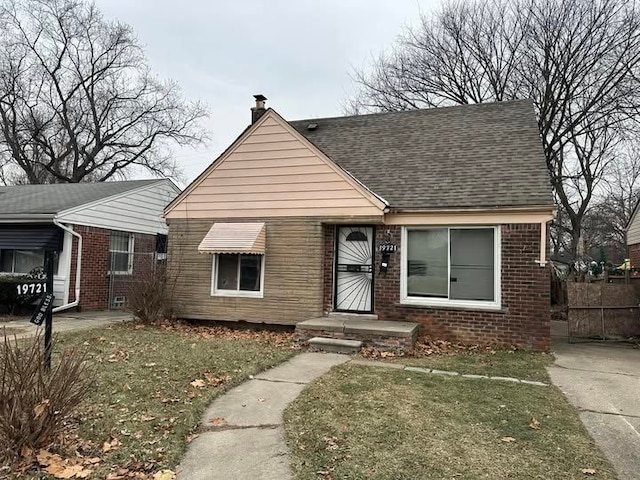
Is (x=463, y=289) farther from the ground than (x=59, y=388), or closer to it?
farther from the ground

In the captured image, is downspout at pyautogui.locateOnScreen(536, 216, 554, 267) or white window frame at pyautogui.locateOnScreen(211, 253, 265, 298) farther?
white window frame at pyautogui.locateOnScreen(211, 253, 265, 298)

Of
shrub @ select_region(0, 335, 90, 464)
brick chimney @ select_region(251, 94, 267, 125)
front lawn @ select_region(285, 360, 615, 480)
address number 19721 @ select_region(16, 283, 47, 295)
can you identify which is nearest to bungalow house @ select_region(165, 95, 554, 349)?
brick chimney @ select_region(251, 94, 267, 125)

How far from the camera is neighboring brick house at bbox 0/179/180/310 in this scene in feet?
42.2

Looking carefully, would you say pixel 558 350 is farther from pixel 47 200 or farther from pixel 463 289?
pixel 47 200

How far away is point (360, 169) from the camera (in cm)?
1092

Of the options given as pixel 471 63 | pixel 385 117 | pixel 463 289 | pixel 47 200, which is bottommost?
pixel 463 289

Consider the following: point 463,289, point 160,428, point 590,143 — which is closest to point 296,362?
point 160,428

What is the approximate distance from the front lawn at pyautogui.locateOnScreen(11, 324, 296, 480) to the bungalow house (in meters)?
1.48

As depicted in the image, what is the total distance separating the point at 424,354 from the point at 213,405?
427cm

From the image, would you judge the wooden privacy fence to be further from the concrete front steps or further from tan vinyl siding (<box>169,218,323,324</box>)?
tan vinyl siding (<box>169,218,323,324</box>)

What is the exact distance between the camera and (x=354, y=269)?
990 cm

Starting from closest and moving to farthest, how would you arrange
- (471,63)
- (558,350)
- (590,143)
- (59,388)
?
(59,388)
(558,350)
(471,63)
(590,143)

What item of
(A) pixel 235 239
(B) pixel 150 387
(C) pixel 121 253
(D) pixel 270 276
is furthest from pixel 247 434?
(C) pixel 121 253

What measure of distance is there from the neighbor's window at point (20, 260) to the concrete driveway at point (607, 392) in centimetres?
1407
